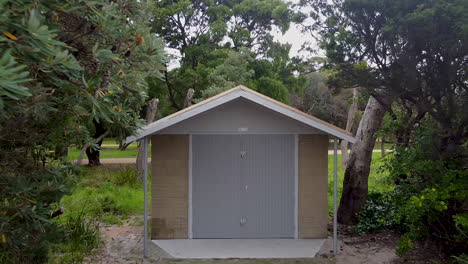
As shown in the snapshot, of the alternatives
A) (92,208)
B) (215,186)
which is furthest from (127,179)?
(215,186)

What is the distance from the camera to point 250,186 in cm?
902

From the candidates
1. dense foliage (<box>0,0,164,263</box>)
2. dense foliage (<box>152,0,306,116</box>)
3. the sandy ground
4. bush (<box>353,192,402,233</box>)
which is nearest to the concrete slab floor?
the sandy ground

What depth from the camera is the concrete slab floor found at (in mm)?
7934

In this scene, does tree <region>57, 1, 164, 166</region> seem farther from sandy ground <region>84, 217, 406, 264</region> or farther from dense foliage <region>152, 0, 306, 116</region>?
dense foliage <region>152, 0, 306, 116</region>

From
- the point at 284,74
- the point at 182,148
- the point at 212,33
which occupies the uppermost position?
the point at 212,33

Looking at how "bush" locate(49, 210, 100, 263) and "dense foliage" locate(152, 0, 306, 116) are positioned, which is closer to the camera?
"bush" locate(49, 210, 100, 263)

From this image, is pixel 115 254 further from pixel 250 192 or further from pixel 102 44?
pixel 102 44

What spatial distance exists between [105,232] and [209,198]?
2.59 m

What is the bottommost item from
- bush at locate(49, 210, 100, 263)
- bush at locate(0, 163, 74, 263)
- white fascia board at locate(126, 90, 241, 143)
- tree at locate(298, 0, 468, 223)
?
bush at locate(49, 210, 100, 263)

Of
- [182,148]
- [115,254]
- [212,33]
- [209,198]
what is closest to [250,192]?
[209,198]

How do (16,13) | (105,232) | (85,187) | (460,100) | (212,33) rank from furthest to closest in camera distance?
(212,33)
(85,187)
(105,232)
(460,100)
(16,13)

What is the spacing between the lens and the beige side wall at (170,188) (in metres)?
8.80

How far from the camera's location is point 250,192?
9.03 metres

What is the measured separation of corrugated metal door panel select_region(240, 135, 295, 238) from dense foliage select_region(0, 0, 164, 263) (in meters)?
4.52
